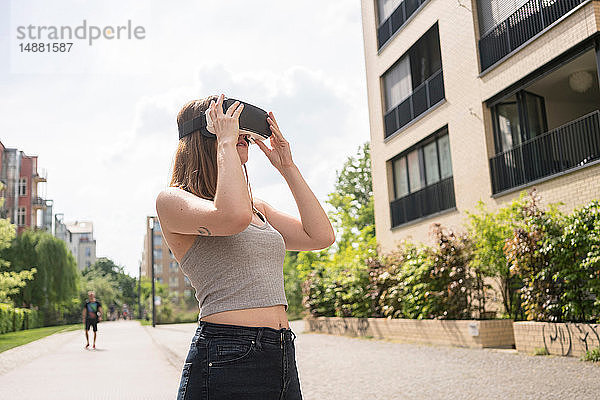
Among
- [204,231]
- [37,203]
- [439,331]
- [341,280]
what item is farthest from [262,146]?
[37,203]

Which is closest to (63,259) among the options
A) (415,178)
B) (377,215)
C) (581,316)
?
(377,215)

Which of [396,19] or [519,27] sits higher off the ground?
[396,19]

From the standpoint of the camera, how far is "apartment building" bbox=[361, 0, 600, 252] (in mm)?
13195

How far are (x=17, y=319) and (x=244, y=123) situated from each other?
3616 centimetres

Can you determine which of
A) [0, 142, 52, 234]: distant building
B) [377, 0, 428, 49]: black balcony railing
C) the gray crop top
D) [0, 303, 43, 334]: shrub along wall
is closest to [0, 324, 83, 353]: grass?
[0, 303, 43, 334]: shrub along wall

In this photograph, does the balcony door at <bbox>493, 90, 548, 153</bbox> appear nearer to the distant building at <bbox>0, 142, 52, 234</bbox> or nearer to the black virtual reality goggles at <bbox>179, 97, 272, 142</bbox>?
the black virtual reality goggles at <bbox>179, 97, 272, 142</bbox>

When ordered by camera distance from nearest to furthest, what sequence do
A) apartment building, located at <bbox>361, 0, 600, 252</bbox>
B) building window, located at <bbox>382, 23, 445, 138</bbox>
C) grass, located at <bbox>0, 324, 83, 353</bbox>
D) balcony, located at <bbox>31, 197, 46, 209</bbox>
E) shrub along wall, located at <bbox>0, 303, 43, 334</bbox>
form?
apartment building, located at <bbox>361, 0, 600, 252</bbox> → building window, located at <bbox>382, 23, 445, 138</bbox> → grass, located at <bbox>0, 324, 83, 353</bbox> → shrub along wall, located at <bbox>0, 303, 43, 334</bbox> → balcony, located at <bbox>31, 197, 46, 209</bbox>

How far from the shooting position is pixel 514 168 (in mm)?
14922

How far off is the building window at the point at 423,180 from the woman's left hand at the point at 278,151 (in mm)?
15744

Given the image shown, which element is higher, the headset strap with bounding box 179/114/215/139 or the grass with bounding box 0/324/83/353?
the headset strap with bounding box 179/114/215/139

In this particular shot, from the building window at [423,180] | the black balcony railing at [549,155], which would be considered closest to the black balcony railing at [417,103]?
the building window at [423,180]

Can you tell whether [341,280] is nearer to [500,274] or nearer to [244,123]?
[500,274]

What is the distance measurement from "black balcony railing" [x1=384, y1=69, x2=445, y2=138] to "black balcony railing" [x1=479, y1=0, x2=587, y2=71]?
86.9 inches

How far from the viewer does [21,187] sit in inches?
2291
